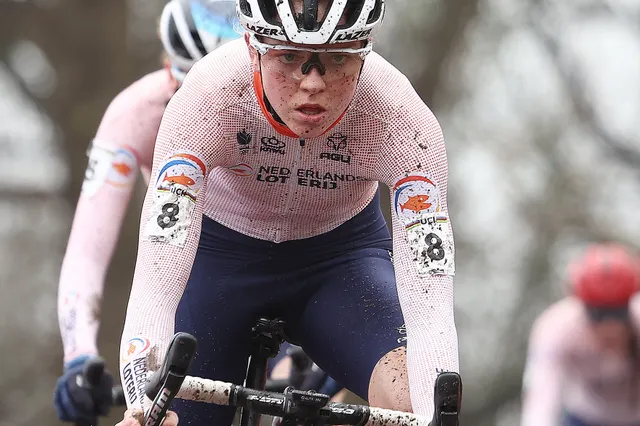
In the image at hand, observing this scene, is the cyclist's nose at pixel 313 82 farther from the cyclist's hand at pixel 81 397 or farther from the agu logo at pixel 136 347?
the cyclist's hand at pixel 81 397

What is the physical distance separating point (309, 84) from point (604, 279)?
4.62ft

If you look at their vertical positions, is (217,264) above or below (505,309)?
below

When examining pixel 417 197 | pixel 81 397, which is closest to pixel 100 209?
pixel 81 397

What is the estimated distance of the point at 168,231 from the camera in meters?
5.02

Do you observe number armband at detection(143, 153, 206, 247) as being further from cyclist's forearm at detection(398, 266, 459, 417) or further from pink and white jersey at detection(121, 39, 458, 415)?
cyclist's forearm at detection(398, 266, 459, 417)

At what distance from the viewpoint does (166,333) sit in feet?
16.1

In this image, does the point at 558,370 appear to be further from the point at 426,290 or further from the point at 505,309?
the point at 505,309

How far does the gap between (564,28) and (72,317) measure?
1240 centimetres

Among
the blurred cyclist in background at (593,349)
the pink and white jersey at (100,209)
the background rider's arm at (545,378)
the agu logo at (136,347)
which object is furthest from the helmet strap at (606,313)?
the pink and white jersey at (100,209)

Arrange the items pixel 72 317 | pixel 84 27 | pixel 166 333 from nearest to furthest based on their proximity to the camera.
→ 1. pixel 166 333
2. pixel 72 317
3. pixel 84 27

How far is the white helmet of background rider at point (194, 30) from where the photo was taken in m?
7.38

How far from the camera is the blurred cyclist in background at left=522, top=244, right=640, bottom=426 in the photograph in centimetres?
544

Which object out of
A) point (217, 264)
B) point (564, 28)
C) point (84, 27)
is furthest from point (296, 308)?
point (564, 28)

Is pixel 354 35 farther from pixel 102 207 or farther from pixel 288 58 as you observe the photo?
pixel 102 207
